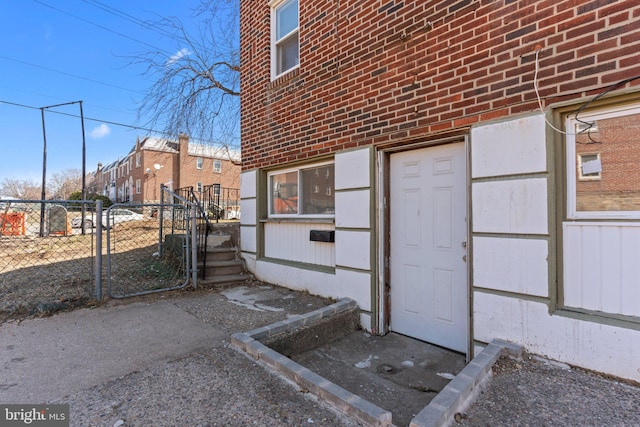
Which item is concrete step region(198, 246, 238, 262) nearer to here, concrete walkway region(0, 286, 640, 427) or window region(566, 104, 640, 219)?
concrete walkway region(0, 286, 640, 427)

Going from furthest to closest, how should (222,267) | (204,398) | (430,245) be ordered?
(222,267)
(430,245)
(204,398)

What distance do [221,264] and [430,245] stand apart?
3821 millimetres

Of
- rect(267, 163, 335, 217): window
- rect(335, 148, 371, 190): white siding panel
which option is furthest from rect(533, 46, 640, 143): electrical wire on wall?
rect(267, 163, 335, 217): window

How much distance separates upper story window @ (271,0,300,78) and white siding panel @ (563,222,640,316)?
449 centimetres

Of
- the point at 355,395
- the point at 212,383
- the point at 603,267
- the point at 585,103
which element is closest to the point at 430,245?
the point at 603,267

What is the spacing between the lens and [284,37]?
213 inches

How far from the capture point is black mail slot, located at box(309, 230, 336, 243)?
4.52 metres

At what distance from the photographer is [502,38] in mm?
2865

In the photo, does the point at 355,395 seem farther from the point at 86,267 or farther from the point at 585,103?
the point at 86,267

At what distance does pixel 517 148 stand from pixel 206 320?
371cm

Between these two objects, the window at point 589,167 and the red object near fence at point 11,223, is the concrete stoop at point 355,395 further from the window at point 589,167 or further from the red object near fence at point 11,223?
the red object near fence at point 11,223

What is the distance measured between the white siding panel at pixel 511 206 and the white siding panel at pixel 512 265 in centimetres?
11

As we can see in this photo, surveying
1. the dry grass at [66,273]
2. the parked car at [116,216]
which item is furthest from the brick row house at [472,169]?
the parked car at [116,216]

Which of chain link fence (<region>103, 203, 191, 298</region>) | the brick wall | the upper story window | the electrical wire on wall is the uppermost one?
the upper story window
